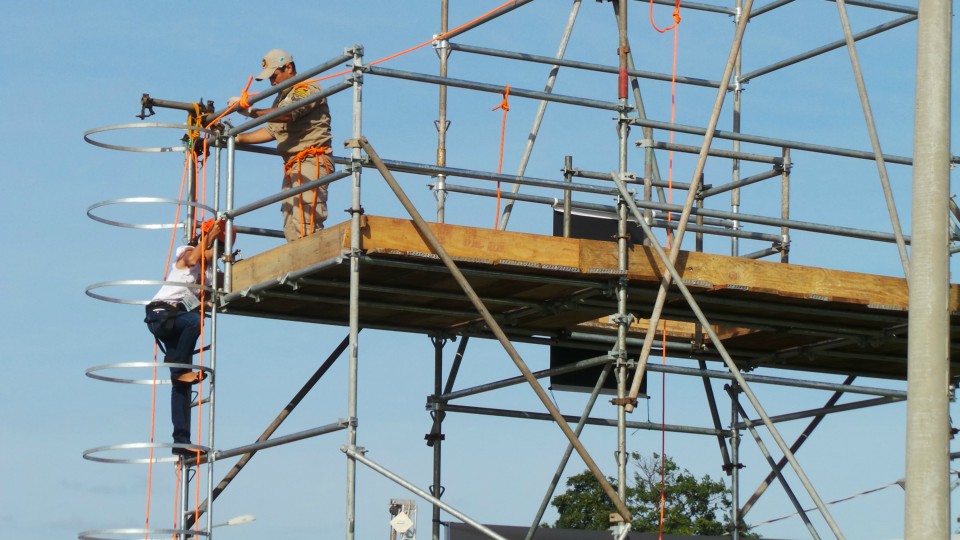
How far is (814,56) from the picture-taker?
1783 cm

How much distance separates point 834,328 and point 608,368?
2.53 m

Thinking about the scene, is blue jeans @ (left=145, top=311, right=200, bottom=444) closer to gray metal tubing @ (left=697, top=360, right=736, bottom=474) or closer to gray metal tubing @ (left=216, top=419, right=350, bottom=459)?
gray metal tubing @ (left=216, top=419, right=350, bottom=459)

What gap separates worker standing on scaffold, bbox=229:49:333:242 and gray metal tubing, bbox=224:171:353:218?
0.35m

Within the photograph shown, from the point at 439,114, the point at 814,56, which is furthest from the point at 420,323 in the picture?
the point at 814,56

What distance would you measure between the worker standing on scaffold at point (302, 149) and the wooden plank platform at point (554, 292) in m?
0.62

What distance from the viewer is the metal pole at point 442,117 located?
52.0ft

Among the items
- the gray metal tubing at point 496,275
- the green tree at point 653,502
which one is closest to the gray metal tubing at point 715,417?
the gray metal tubing at point 496,275

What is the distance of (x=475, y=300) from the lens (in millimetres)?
12898

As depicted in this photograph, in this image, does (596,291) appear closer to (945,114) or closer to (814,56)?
(945,114)

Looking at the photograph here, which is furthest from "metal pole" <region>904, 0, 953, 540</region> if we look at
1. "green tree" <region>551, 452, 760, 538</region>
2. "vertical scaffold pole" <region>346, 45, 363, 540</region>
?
"green tree" <region>551, 452, 760, 538</region>

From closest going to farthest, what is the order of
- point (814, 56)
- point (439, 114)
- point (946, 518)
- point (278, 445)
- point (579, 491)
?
point (946, 518) → point (278, 445) → point (439, 114) → point (814, 56) → point (579, 491)

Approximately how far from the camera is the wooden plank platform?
13.0 meters

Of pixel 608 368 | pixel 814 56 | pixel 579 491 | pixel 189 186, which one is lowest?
pixel 579 491

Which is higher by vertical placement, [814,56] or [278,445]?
[814,56]
